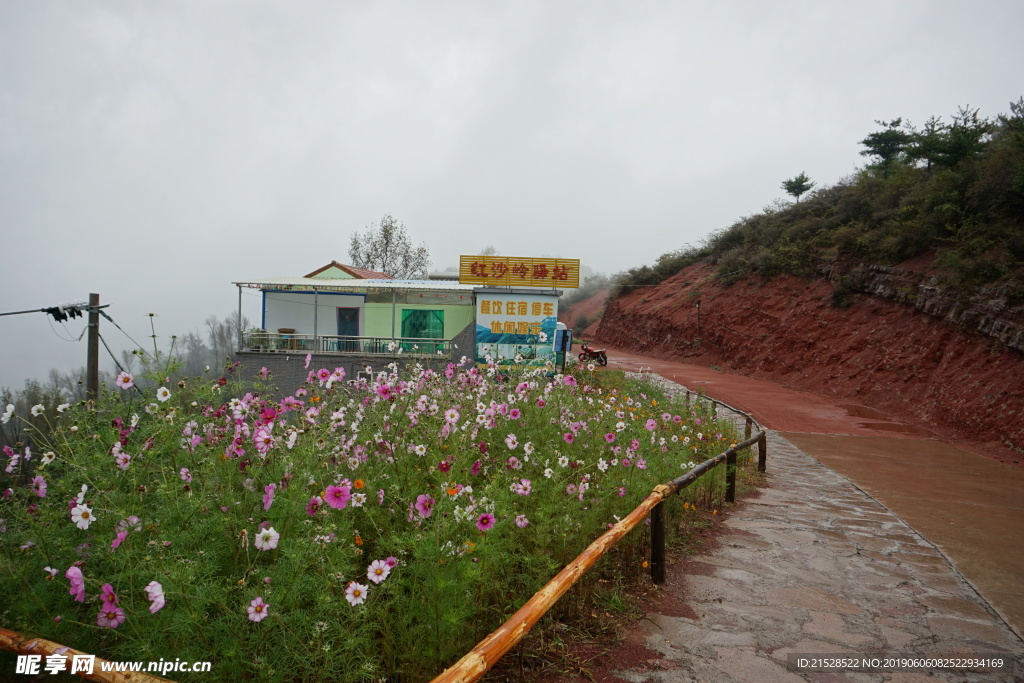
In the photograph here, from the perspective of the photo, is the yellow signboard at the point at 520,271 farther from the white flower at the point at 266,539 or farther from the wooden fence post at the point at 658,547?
the white flower at the point at 266,539

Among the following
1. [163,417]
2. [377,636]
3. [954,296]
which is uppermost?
[954,296]

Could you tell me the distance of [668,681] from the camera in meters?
2.74

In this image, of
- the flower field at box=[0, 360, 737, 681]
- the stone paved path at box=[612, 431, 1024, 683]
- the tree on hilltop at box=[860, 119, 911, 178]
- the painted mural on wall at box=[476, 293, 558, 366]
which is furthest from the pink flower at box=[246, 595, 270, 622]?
the tree on hilltop at box=[860, 119, 911, 178]

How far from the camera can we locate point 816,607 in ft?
12.3

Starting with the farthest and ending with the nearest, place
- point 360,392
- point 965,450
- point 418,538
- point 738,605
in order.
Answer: point 965,450, point 360,392, point 738,605, point 418,538

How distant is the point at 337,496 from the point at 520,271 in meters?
18.5

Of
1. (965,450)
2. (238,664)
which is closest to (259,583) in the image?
(238,664)

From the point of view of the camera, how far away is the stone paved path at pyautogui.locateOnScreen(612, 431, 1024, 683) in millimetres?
2988

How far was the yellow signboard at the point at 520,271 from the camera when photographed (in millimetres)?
20406

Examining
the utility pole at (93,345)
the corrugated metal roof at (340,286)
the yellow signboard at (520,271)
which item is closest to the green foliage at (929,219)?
the yellow signboard at (520,271)

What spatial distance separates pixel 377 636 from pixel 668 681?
4.43 ft

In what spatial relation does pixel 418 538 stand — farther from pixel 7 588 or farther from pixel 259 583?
pixel 7 588

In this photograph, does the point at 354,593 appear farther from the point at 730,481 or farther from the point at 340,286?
the point at 340,286

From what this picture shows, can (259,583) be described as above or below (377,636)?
above
